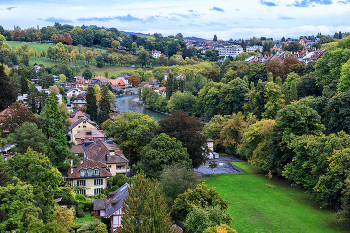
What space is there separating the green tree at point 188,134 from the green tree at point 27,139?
42.3 feet

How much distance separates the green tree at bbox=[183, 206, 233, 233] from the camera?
62.5 feet

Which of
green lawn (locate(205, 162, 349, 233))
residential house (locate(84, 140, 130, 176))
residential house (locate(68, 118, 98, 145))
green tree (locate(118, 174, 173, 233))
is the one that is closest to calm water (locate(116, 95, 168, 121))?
residential house (locate(68, 118, 98, 145))

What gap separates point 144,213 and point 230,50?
160 meters

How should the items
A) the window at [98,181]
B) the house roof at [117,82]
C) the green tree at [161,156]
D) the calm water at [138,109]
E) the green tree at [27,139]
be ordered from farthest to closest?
the house roof at [117,82], the calm water at [138,109], the green tree at [161,156], the window at [98,181], the green tree at [27,139]

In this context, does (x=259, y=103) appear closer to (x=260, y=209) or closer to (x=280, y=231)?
(x=260, y=209)

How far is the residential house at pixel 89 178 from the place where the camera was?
3023cm

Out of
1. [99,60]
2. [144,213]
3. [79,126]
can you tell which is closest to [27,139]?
[144,213]

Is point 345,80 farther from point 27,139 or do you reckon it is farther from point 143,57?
point 143,57

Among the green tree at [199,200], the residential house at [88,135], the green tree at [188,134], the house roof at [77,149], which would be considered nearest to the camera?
the green tree at [199,200]

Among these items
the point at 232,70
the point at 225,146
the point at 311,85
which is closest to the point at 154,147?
the point at 225,146

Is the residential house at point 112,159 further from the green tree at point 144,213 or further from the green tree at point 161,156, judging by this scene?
the green tree at point 144,213

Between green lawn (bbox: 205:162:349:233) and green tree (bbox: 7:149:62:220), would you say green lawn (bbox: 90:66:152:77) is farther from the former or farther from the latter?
green tree (bbox: 7:149:62:220)

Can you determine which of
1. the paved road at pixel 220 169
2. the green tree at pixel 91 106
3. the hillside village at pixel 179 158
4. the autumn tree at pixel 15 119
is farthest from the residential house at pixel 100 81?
the autumn tree at pixel 15 119

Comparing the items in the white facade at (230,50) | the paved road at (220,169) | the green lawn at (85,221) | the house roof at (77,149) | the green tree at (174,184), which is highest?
the white facade at (230,50)
